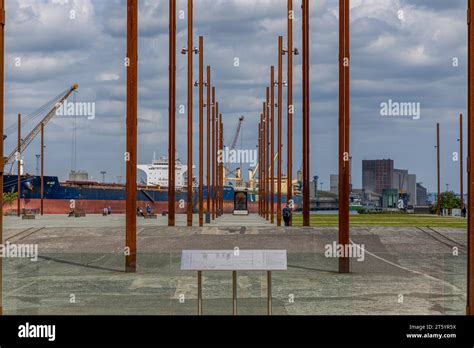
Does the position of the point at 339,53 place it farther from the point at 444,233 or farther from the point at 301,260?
the point at 444,233

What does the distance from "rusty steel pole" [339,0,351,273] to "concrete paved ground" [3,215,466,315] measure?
1.20 metres

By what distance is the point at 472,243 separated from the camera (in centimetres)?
1706

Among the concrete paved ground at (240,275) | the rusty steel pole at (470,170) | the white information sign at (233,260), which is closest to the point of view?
the white information sign at (233,260)

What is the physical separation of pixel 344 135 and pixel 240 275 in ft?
16.0

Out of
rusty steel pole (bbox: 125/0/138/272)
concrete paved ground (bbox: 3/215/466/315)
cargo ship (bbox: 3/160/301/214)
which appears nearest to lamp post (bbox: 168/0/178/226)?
concrete paved ground (bbox: 3/215/466/315)

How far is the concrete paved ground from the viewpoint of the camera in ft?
65.1

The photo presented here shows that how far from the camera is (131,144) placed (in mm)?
27656

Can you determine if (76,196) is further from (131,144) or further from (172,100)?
(131,144)

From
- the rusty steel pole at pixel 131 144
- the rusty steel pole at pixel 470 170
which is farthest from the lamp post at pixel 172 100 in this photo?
the rusty steel pole at pixel 470 170

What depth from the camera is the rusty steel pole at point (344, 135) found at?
88.7 feet

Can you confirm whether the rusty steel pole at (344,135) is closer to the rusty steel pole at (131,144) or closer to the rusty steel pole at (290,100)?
the rusty steel pole at (131,144)

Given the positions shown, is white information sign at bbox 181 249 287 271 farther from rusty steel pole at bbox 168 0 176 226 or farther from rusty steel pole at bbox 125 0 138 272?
rusty steel pole at bbox 168 0 176 226

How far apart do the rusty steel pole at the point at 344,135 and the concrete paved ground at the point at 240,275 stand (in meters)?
1.20
